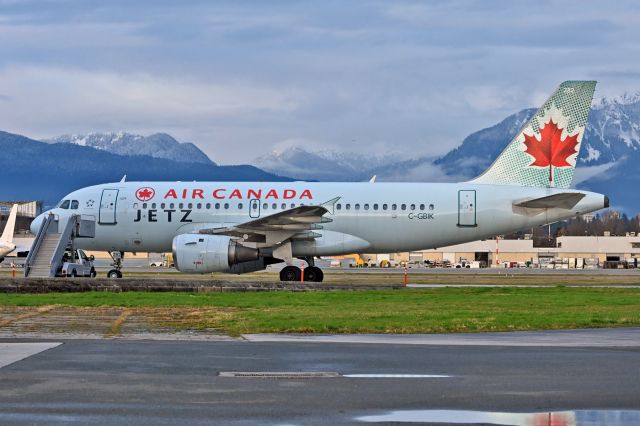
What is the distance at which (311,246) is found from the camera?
45.2 m

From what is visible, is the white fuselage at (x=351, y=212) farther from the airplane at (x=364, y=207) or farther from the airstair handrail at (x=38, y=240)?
the airstair handrail at (x=38, y=240)

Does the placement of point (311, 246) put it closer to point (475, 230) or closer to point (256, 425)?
point (475, 230)

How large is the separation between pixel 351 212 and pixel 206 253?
645 centimetres

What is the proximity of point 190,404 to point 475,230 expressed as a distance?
35.0m

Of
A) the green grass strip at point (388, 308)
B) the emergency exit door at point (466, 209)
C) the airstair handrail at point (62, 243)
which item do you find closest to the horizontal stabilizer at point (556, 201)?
the emergency exit door at point (466, 209)

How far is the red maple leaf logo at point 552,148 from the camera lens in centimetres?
4628

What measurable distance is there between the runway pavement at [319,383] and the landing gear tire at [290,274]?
→ 2580 cm

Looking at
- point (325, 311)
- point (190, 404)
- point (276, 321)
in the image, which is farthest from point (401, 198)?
point (190, 404)

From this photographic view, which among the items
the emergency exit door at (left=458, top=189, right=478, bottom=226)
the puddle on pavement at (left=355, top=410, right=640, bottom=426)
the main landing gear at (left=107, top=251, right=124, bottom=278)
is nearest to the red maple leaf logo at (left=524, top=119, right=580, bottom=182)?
the emergency exit door at (left=458, top=189, right=478, bottom=226)

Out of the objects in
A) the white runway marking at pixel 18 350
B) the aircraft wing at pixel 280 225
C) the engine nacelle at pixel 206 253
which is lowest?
the white runway marking at pixel 18 350

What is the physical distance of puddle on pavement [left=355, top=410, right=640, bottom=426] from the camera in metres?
10.7

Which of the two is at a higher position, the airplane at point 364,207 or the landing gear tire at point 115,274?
the airplane at point 364,207

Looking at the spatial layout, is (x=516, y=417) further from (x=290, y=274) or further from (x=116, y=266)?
(x=116, y=266)

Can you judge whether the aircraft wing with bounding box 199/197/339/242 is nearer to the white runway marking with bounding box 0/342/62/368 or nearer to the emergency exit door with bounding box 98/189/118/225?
the emergency exit door with bounding box 98/189/118/225
